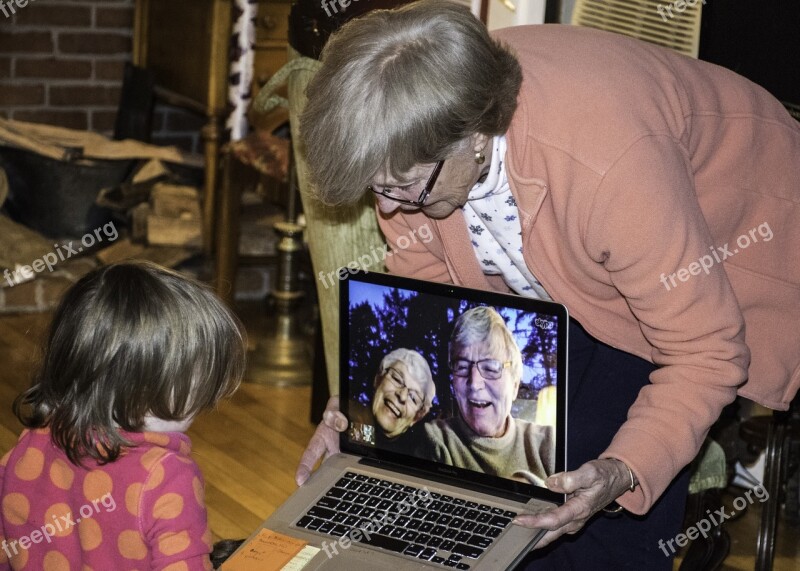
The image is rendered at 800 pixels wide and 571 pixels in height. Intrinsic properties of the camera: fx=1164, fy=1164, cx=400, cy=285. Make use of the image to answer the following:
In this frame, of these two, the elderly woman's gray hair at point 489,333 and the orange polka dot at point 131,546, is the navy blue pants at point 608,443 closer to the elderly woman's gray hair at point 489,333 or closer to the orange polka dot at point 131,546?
the elderly woman's gray hair at point 489,333

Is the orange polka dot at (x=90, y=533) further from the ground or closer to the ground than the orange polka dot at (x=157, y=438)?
closer to the ground

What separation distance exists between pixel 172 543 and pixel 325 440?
11.6 inches

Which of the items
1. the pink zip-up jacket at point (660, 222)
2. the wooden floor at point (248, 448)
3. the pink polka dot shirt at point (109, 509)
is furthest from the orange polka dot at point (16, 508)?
the wooden floor at point (248, 448)

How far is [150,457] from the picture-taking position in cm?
118

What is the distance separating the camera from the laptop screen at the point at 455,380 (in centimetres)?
125

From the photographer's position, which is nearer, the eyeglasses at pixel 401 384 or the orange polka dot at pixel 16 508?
the orange polka dot at pixel 16 508

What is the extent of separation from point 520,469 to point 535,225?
27cm

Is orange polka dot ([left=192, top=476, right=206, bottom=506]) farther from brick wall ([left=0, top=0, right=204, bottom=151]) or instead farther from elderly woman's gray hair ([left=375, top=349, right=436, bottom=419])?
brick wall ([left=0, top=0, right=204, bottom=151])

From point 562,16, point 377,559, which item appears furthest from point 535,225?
point 562,16

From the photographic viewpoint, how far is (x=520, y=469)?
4.19 feet

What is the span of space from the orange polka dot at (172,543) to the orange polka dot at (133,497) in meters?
0.04

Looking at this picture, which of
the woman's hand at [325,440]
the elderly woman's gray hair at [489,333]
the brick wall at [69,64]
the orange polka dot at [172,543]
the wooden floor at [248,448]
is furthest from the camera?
the brick wall at [69,64]

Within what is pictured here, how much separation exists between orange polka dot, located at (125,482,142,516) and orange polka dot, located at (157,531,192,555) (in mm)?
37

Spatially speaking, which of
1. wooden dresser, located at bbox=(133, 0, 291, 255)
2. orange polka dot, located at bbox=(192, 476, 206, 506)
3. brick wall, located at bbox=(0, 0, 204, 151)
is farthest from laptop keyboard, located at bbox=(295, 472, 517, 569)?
brick wall, located at bbox=(0, 0, 204, 151)
